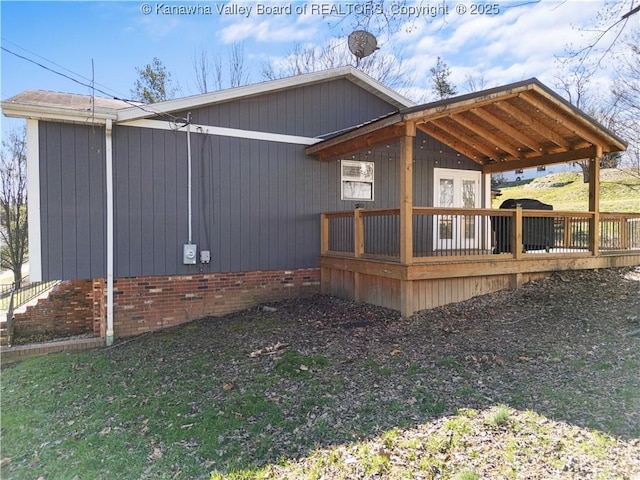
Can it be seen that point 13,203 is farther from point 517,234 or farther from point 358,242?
point 517,234

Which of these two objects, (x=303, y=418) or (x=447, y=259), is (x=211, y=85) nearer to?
(x=447, y=259)

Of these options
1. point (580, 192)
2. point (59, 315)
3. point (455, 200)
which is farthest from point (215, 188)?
point (580, 192)

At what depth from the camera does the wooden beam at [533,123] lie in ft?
22.3

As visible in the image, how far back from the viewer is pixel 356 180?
898 cm

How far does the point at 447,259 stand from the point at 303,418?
3.90 m

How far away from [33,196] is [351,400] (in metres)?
5.73

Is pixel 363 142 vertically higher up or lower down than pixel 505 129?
lower down

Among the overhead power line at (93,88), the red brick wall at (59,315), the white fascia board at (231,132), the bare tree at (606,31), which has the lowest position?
the red brick wall at (59,315)

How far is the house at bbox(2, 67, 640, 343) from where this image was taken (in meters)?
6.31

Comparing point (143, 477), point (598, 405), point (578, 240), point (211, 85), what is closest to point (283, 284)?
point (143, 477)

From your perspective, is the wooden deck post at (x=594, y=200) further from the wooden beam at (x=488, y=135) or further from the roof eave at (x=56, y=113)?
the roof eave at (x=56, y=113)

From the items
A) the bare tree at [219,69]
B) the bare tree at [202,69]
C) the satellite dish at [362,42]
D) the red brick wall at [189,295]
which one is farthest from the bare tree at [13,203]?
the satellite dish at [362,42]

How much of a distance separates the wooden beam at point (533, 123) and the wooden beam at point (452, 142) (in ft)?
6.47

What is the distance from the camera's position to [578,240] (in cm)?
864
